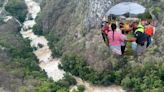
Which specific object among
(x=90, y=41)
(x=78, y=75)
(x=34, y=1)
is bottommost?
(x=78, y=75)

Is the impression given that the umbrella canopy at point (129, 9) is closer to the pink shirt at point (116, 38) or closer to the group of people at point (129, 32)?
the group of people at point (129, 32)

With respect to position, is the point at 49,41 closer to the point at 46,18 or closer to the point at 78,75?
the point at 46,18

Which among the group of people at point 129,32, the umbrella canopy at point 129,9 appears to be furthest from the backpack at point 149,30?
the umbrella canopy at point 129,9

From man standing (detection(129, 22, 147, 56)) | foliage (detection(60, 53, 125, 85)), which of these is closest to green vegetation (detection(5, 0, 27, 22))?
foliage (detection(60, 53, 125, 85))

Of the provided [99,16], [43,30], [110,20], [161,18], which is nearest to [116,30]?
[110,20]

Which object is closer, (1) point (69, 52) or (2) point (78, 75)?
(2) point (78, 75)

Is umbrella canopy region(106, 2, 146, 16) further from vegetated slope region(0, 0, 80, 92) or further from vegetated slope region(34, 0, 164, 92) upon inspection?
vegetated slope region(0, 0, 80, 92)

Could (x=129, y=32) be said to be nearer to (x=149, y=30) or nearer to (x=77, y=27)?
(x=149, y=30)

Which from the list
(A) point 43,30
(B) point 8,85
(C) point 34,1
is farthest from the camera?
(C) point 34,1
